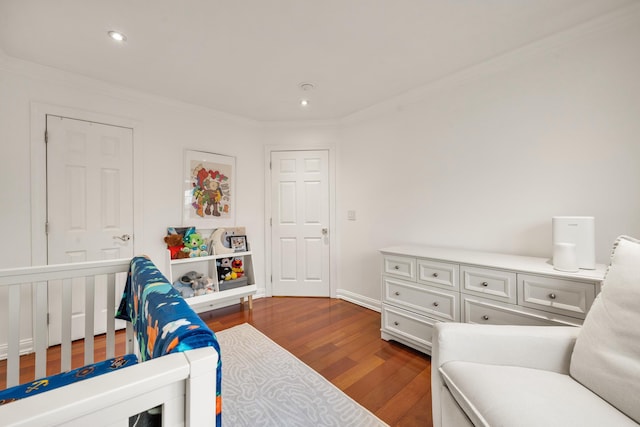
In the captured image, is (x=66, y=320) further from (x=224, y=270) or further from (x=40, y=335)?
(x=224, y=270)

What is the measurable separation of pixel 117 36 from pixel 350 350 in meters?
2.85

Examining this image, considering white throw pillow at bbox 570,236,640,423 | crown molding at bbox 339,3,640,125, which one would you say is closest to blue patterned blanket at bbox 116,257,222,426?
white throw pillow at bbox 570,236,640,423

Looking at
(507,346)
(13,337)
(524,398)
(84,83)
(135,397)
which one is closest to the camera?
(135,397)

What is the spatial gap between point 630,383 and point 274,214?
3.10 metres

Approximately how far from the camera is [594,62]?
168 cm

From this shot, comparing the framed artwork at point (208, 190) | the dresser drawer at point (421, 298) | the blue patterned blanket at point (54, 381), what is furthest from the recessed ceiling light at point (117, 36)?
the dresser drawer at point (421, 298)

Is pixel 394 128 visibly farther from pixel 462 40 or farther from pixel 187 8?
pixel 187 8

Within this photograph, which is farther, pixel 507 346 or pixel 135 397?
pixel 507 346

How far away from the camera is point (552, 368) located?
42.1 inches

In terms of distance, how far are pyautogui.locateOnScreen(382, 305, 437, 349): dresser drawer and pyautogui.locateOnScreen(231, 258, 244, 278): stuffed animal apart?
1713 millimetres

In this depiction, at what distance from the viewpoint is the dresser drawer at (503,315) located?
145 cm

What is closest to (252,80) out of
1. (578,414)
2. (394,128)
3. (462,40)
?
(394,128)

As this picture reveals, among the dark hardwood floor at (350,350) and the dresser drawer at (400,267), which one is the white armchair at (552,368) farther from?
the dresser drawer at (400,267)

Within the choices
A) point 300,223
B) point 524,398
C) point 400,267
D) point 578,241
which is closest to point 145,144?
point 300,223
